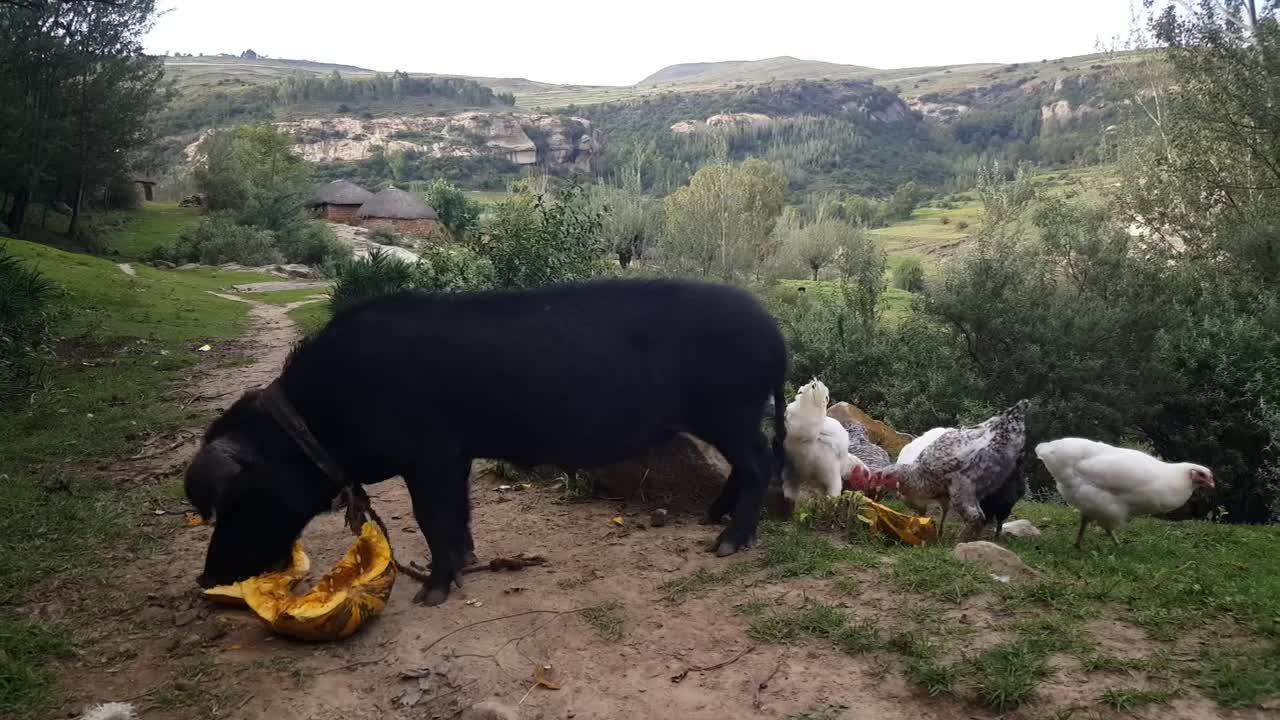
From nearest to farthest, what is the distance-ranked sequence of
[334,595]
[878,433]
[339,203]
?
[334,595] < [878,433] < [339,203]

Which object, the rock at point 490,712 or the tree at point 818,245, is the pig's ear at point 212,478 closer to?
the rock at point 490,712

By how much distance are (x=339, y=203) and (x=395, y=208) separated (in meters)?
6.17

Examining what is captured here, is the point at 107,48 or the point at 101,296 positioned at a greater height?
the point at 107,48

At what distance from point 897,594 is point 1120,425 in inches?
388

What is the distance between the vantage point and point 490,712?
4.00m

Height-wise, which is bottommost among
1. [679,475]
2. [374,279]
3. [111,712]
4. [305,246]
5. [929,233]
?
[929,233]

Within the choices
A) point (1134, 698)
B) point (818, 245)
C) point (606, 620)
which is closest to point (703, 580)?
point (606, 620)

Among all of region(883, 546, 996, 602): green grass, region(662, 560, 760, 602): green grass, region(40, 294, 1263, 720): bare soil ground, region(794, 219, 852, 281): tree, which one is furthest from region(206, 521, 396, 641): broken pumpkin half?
region(794, 219, 852, 281): tree

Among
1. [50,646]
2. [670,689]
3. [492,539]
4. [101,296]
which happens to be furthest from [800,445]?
[101,296]

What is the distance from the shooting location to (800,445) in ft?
23.0

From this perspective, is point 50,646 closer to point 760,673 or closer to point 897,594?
point 760,673

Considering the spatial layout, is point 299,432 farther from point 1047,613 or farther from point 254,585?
point 1047,613

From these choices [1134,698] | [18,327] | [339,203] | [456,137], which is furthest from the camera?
[456,137]

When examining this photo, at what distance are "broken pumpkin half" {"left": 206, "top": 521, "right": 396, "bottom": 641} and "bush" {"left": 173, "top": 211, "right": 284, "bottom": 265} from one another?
116 feet
